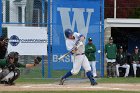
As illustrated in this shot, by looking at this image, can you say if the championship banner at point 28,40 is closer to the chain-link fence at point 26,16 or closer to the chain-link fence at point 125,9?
the chain-link fence at point 26,16

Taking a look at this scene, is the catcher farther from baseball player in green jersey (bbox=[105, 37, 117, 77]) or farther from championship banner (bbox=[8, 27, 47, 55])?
baseball player in green jersey (bbox=[105, 37, 117, 77])

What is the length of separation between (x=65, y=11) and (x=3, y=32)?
2758 mm

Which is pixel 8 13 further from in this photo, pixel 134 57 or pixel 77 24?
pixel 134 57

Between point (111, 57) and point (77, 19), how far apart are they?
235 centimetres

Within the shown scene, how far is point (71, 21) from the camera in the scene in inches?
791

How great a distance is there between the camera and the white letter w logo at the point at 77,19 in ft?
65.9

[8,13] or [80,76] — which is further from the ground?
[8,13]

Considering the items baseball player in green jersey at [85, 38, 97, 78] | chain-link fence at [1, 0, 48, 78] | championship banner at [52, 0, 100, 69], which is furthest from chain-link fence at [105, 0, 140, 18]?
chain-link fence at [1, 0, 48, 78]

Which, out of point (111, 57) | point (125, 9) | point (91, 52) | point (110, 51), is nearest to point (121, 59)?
point (111, 57)

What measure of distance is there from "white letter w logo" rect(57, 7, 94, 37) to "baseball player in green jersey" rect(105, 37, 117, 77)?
1.28 meters

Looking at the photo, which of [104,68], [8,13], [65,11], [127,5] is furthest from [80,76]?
[127,5]

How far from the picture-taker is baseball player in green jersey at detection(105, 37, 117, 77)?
816 inches

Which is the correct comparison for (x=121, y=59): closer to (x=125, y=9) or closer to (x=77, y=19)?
(x=77, y=19)

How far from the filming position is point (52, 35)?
2000 centimetres
